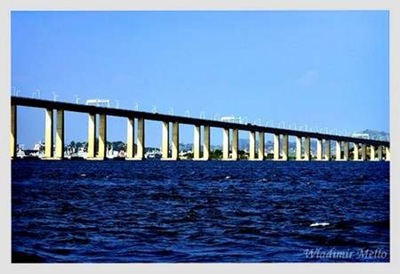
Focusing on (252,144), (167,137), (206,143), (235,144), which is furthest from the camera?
(235,144)

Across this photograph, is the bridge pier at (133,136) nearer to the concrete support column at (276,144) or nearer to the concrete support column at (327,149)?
the concrete support column at (276,144)

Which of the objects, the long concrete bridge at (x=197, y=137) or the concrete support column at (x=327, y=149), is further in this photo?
the concrete support column at (x=327, y=149)

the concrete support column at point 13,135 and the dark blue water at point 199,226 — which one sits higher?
the concrete support column at point 13,135

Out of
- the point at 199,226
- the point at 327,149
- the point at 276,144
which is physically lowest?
the point at 199,226

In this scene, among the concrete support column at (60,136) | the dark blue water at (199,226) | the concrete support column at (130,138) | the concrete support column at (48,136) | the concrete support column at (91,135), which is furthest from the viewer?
the concrete support column at (130,138)

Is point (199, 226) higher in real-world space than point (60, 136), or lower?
lower

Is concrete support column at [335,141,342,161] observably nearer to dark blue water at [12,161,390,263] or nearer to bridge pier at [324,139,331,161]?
bridge pier at [324,139,331,161]

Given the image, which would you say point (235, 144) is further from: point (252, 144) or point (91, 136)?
point (91, 136)

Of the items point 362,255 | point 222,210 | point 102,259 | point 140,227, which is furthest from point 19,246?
point 222,210

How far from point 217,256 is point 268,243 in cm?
210

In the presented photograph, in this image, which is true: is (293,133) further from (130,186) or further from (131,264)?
(131,264)

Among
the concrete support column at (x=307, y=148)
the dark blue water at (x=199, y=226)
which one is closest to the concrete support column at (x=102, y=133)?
the concrete support column at (x=307, y=148)

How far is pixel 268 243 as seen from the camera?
1948 centimetres

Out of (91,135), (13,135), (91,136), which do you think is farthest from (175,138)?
(13,135)
